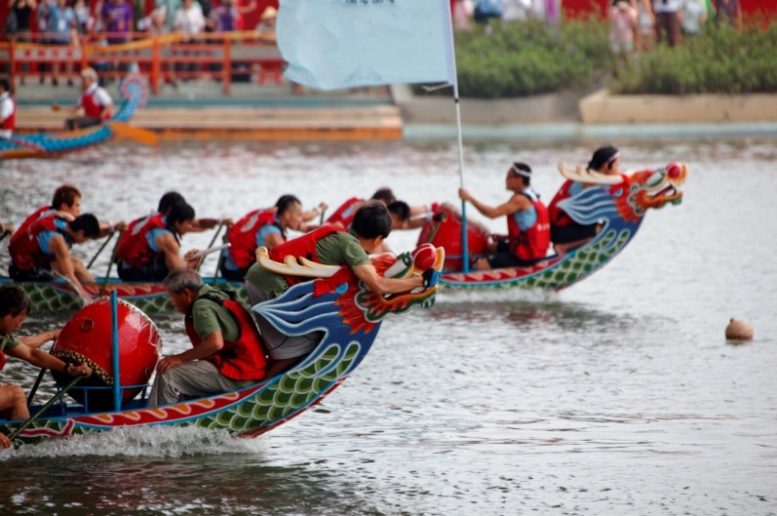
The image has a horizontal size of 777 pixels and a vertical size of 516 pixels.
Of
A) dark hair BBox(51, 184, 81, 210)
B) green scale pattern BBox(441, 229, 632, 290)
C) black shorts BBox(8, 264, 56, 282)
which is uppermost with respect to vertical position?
dark hair BBox(51, 184, 81, 210)

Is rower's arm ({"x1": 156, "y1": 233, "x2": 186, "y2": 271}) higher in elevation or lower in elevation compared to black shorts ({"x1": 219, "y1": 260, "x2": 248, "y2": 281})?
higher

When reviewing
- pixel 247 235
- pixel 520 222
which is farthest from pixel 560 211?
pixel 247 235

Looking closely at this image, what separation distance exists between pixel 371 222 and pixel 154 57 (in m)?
22.4

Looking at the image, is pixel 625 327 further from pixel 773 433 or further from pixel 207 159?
pixel 207 159

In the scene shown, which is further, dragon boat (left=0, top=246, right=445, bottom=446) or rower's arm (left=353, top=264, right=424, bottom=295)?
dragon boat (left=0, top=246, right=445, bottom=446)

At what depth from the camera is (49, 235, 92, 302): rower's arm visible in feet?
45.5

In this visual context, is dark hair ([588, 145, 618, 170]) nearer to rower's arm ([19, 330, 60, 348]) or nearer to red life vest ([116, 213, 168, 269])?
red life vest ([116, 213, 168, 269])

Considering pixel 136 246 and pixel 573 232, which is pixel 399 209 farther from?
pixel 136 246

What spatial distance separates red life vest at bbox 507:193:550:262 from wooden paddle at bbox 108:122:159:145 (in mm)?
12701

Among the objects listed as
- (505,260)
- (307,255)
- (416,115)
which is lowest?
(505,260)

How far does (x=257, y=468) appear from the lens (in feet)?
31.9

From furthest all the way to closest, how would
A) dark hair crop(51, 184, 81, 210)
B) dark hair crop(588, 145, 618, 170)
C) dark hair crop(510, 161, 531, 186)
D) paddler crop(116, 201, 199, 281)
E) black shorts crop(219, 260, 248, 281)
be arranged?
1. dark hair crop(588, 145, 618, 170)
2. dark hair crop(510, 161, 531, 186)
3. black shorts crop(219, 260, 248, 281)
4. dark hair crop(51, 184, 81, 210)
5. paddler crop(116, 201, 199, 281)

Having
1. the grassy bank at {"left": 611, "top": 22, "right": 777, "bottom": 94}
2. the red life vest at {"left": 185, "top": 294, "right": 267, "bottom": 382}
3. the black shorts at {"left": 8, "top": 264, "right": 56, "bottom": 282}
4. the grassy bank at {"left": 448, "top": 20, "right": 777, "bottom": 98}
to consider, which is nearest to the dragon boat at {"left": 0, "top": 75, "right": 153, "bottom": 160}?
the grassy bank at {"left": 448, "top": 20, "right": 777, "bottom": 98}

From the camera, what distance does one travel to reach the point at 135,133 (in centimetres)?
2798
